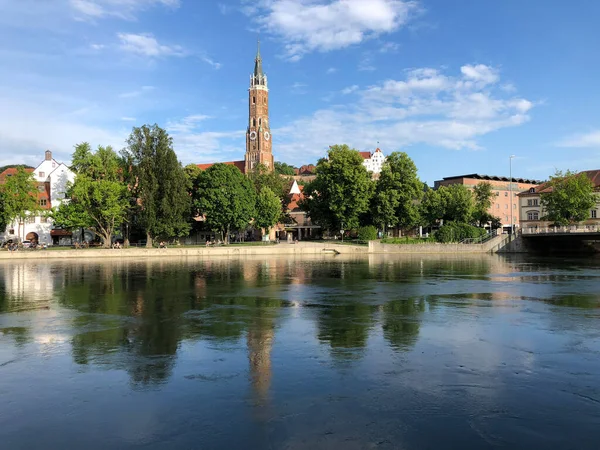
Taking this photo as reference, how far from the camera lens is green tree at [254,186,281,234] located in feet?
302

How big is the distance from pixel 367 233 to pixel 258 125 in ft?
295

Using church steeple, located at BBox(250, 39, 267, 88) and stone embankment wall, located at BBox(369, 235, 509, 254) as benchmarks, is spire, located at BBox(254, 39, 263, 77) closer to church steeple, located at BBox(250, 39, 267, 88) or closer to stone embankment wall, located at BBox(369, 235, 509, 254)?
church steeple, located at BBox(250, 39, 267, 88)

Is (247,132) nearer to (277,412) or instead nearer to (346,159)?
(346,159)

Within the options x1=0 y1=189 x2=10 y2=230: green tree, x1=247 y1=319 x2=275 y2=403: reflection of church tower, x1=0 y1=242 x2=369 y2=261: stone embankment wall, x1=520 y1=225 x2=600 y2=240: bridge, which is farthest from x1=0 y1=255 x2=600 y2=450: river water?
x1=0 y1=189 x2=10 y2=230: green tree

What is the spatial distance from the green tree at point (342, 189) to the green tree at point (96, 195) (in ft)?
108

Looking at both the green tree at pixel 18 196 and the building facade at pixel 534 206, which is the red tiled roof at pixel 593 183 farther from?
the green tree at pixel 18 196

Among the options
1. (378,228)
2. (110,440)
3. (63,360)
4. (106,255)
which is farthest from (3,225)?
(110,440)

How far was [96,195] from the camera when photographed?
72688mm

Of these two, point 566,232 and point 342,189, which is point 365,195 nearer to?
point 342,189

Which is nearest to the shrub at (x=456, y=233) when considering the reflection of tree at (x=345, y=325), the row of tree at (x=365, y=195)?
the row of tree at (x=365, y=195)

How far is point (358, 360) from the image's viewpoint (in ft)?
39.1

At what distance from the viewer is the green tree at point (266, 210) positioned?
302ft

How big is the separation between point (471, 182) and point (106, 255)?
9273 centimetres

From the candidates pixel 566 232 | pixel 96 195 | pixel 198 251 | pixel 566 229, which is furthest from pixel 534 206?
pixel 96 195
